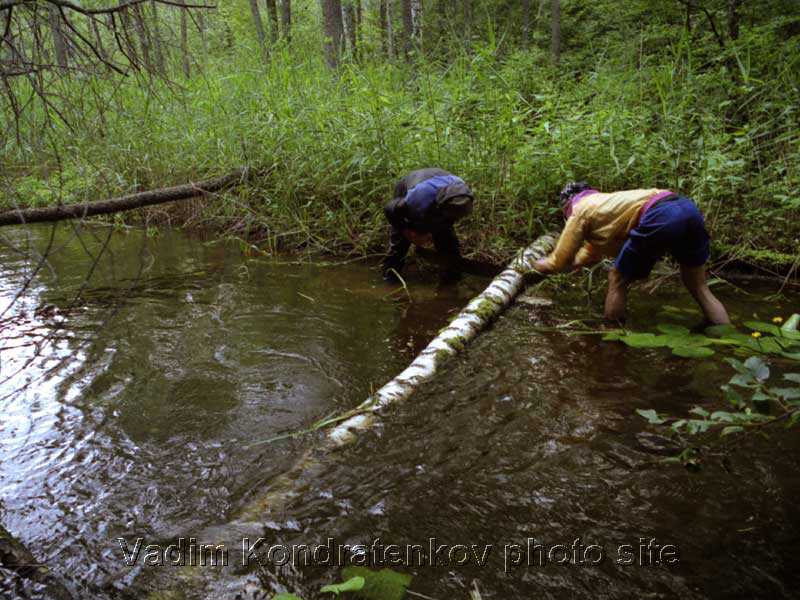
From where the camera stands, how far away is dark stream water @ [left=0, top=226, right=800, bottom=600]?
69.6 inches

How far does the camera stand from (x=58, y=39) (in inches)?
81.2

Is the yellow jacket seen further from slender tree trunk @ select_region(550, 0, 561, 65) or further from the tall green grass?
slender tree trunk @ select_region(550, 0, 561, 65)

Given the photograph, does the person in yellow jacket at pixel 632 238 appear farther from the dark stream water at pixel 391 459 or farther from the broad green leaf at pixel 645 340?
the broad green leaf at pixel 645 340

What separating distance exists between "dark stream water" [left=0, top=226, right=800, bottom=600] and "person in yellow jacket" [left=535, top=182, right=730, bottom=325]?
43cm

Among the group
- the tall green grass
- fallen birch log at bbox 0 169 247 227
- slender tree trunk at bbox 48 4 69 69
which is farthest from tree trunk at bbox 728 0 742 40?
slender tree trunk at bbox 48 4 69 69

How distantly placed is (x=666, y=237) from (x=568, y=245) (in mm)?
651

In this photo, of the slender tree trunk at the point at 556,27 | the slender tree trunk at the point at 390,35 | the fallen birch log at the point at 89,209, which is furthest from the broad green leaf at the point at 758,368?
the slender tree trunk at the point at 556,27

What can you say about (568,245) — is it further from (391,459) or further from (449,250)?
(391,459)

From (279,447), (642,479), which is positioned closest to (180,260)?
(279,447)

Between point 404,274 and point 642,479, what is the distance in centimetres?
319

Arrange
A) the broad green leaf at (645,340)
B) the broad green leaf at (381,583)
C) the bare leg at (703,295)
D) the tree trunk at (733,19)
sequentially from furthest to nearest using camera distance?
1. the tree trunk at (733,19)
2. the bare leg at (703,295)
3. the broad green leaf at (645,340)
4. the broad green leaf at (381,583)

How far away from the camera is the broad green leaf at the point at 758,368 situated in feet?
3.98

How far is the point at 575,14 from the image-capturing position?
1495 centimetres

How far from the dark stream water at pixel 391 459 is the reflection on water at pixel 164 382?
0.05ft
